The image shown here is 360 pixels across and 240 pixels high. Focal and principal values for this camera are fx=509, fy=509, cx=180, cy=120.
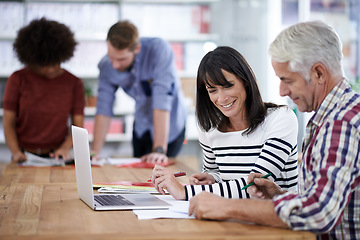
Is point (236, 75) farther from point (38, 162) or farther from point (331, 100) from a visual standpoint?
point (38, 162)

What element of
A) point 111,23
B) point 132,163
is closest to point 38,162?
point 132,163

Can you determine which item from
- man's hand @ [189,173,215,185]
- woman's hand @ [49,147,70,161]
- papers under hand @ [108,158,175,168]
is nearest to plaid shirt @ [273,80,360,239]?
man's hand @ [189,173,215,185]

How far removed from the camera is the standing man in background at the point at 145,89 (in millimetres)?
2975

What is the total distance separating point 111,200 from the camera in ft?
5.56

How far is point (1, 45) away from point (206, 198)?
3989 mm

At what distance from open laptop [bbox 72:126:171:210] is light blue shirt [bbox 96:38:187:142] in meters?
1.33

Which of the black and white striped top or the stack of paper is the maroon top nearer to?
the stack of paper

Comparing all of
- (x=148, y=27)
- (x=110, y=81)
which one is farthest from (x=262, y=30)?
(x=110, y=81)

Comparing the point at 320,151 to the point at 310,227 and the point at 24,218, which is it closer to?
the point at 310,227

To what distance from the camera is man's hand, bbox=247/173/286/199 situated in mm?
1586

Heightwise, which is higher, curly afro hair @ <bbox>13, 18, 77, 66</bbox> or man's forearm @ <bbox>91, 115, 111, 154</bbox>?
curly afro hair @ <bbox>13, 18, 77, 66</bbox>

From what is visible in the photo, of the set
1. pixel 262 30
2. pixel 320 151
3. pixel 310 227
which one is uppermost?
pixel 262 30

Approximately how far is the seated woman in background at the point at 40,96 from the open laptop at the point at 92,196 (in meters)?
1.24

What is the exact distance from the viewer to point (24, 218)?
1468 millimetres
